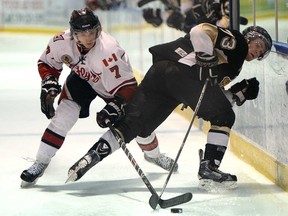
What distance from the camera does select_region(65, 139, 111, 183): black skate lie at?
3846 mm

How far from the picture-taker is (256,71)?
15.1 feet

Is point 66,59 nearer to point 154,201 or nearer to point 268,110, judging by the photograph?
point 154,201

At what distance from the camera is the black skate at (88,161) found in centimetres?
385

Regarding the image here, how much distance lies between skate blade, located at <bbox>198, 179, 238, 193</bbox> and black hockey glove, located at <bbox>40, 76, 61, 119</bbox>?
0.74 m

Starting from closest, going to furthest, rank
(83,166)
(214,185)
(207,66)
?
(207,66) → (83,166) → (214,185)

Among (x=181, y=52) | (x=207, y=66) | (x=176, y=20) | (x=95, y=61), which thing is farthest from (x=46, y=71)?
(x=176, y=20)

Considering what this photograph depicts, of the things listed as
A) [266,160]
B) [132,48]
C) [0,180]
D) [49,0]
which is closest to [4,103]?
[132,48]

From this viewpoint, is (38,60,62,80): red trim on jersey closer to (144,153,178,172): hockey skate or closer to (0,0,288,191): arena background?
(144,153,178,172): hockey skate

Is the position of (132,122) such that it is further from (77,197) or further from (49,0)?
(49,0)

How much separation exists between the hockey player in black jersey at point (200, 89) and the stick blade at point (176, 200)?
27 centimetres

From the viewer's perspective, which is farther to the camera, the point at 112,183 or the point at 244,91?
the point at 112,183

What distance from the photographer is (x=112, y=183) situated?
4.22 m

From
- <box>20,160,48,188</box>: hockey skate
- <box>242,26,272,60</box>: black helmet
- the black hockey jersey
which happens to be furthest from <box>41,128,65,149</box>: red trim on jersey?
<box>242,26,272,60</box>: black helmet

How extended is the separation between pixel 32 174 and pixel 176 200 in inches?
30.3
